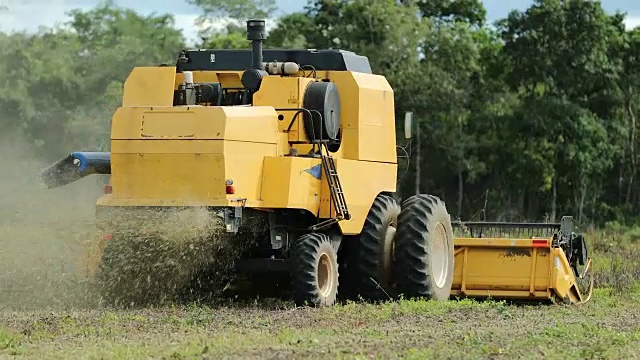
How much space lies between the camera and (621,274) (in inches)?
866

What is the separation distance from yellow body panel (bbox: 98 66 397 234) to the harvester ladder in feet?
0.33

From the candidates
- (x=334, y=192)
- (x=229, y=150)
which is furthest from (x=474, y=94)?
(x=229, y=150)

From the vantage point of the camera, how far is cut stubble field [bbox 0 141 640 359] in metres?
11.6

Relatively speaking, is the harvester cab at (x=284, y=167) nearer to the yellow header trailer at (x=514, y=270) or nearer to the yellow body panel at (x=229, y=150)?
the yellow body panel at (x=229, y=150)

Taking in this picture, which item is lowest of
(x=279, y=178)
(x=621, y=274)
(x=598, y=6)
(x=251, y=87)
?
(x=621, y=274)

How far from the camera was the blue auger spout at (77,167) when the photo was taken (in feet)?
55.2

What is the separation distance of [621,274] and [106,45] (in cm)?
4184

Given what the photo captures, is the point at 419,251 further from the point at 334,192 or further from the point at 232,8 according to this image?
the point at 232,8

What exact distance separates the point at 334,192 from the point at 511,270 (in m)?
3.28

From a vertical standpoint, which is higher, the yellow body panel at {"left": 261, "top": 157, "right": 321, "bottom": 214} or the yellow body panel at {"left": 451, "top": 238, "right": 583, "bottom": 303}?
the yellow body panel at {"left": 261, "top": 157, "right": 321, "bottom": 214}

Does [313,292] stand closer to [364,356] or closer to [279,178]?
[279,178]

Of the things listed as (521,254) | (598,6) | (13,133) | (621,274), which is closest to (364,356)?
(521,254)

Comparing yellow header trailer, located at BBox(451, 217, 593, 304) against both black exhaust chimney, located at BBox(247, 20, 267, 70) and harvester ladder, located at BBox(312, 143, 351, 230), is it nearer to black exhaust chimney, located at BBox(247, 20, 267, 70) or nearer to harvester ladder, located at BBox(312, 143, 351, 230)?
harvester ladder, located at BBox(312, 143, 351, 230)

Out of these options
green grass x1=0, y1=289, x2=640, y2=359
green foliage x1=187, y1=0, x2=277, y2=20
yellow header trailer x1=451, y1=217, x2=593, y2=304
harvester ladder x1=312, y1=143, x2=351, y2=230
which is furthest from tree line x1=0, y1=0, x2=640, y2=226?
green grass x1=0, y1=289, x2=640, y2=359
